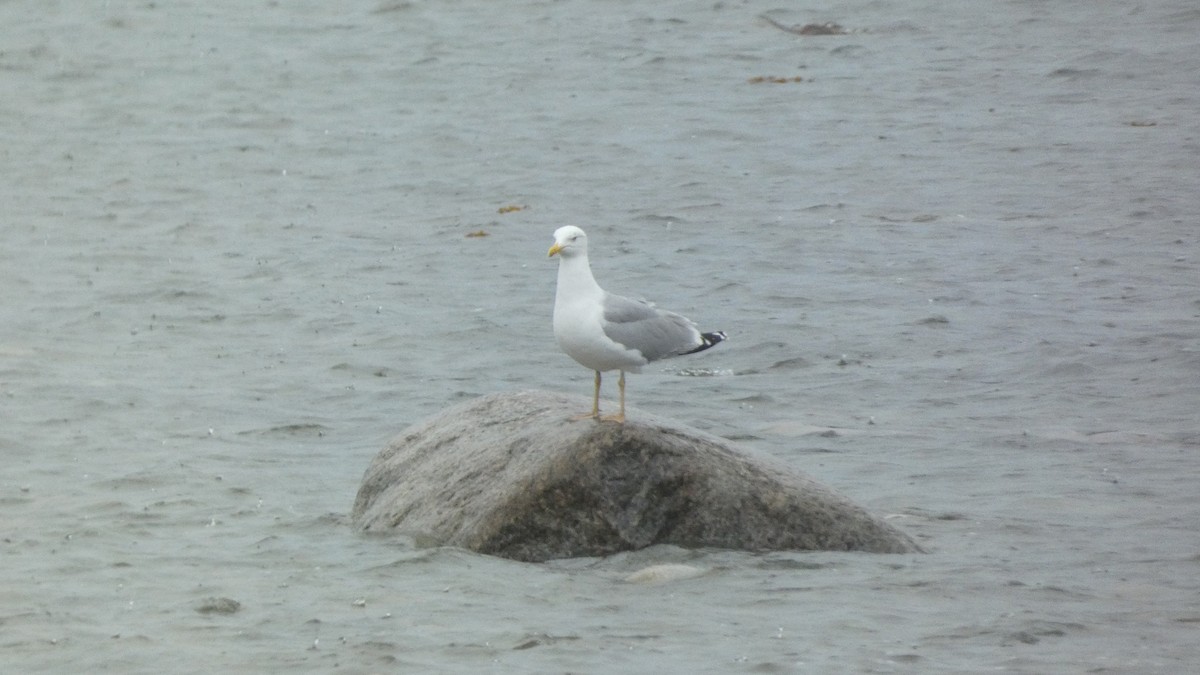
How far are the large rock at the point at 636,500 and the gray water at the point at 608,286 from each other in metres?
0.17

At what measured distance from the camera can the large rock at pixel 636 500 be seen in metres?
9.55

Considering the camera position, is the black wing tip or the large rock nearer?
the large rock

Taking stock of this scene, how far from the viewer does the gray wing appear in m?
9.42

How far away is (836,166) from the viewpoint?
1961 centimetres

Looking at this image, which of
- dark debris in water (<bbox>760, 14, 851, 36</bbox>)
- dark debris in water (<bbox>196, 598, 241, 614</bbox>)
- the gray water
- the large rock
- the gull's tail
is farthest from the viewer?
dark debris in water (<bbox>760, 14, 851, 36</bbox>)

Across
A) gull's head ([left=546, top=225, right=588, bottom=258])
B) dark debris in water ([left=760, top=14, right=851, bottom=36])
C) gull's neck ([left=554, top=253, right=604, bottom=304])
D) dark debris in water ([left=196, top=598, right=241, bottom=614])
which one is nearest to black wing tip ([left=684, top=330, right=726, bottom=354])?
gull's neck ([left=554, top=253, right=604, bottom=304])

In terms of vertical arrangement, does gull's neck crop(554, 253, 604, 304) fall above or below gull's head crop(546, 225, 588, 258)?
below

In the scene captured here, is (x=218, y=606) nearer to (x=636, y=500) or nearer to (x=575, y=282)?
(x=636, y=500)

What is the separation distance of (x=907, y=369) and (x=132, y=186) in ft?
30.6

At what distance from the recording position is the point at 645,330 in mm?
9523

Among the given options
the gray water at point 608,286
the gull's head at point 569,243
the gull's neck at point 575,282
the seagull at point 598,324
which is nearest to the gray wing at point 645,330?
the seagull at point 598,324

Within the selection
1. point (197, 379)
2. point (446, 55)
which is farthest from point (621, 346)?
point (446, 55)

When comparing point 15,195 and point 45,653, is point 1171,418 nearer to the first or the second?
point 45,653

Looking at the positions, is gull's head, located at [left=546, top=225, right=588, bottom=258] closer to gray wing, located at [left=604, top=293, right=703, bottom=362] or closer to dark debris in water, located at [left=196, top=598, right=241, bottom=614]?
gray wing, located at [left=604, top=293, right=703, bottom=362]
